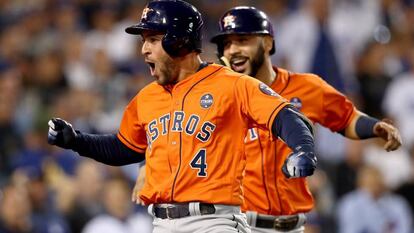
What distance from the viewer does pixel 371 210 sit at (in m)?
9.55

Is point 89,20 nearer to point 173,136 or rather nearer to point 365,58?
point 365,58

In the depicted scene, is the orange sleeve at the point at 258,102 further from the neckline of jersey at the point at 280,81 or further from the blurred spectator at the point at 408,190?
the blurred spectator at the point at 408,190

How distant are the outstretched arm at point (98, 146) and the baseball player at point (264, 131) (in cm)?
72

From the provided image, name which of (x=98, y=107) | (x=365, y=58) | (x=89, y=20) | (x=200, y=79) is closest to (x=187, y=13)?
(x=200, y=79)

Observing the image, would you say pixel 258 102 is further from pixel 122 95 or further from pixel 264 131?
pixel 122 95

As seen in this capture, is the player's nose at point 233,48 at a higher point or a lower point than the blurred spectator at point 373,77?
higher

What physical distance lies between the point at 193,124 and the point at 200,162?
0.19m

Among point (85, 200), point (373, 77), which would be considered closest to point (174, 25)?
point (85, 200)

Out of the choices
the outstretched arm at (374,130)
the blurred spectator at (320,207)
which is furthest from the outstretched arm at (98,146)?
the blurred spectator at (320,207)

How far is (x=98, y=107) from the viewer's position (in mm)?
11094

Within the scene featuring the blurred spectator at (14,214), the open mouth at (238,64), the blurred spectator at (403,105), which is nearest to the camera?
the open mouth at (238,64)

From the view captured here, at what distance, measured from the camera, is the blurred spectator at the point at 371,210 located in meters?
9.45

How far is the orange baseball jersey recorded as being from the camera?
4887mm

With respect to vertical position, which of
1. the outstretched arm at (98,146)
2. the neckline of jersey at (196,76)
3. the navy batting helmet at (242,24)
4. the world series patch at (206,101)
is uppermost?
the navy batting helmet at (242,24)
